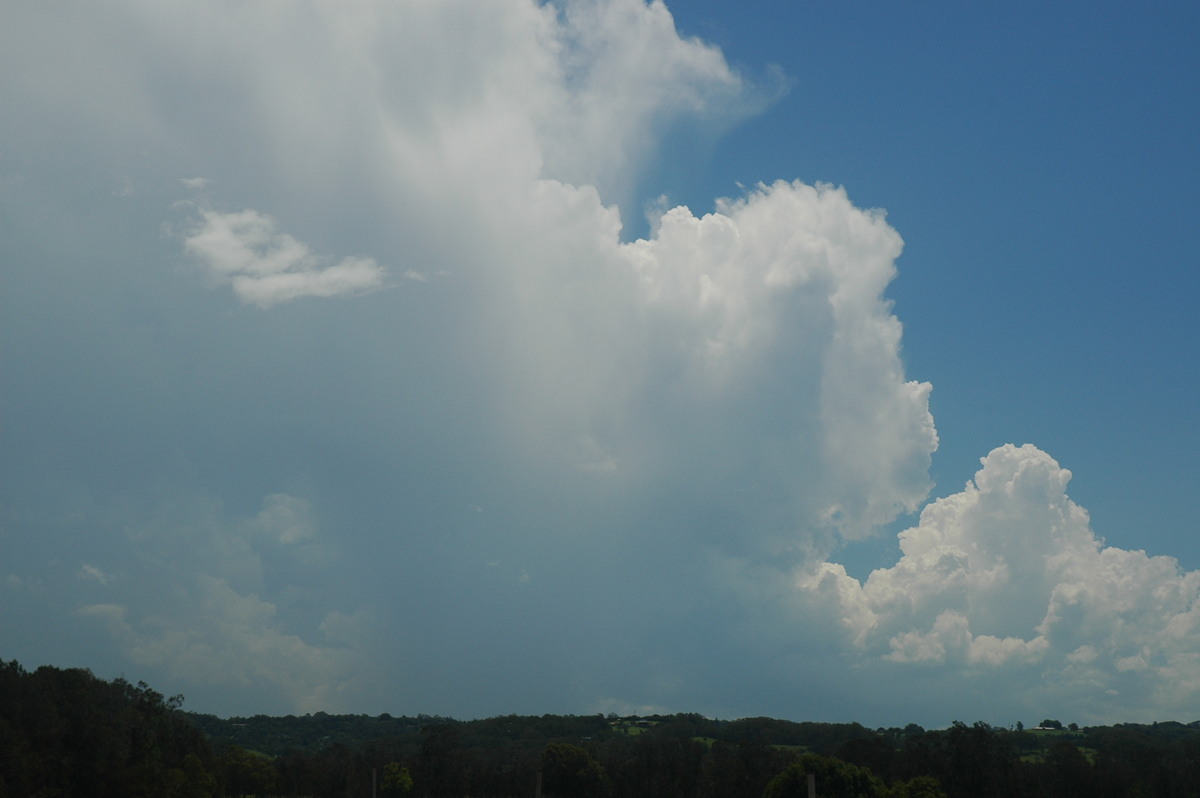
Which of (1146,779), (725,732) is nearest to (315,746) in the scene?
(725,732)

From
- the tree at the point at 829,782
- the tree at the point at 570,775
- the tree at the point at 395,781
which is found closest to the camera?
the tree at the point at 829,782

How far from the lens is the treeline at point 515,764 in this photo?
2692 inches

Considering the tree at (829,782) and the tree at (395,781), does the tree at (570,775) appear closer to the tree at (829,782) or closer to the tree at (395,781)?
the tree at (395,781)

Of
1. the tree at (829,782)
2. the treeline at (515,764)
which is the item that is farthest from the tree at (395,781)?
the tree at (829,782)

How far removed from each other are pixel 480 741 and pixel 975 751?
103 metres

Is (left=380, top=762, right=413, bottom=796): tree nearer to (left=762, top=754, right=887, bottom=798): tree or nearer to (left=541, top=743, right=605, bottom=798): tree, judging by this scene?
(left=541, top=743, right=605, bottom=798): tree

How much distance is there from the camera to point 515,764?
125 meters

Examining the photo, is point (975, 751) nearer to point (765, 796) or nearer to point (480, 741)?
point (765, 796)

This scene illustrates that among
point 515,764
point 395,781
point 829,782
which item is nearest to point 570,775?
point 515,764

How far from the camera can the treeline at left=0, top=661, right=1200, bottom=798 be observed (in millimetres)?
68375

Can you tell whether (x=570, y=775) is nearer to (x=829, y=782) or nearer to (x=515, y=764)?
(x=515, y=764)

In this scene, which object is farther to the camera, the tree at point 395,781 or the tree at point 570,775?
the tree at point 570,775

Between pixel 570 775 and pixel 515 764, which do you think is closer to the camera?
pixel 570 775

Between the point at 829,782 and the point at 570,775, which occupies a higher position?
the point at 829,782
